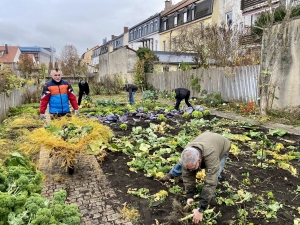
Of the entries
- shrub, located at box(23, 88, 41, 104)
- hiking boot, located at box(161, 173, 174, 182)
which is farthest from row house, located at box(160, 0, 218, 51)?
hiking boot, located at box(161, 173, 174, 182)

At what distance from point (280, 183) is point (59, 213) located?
354cm

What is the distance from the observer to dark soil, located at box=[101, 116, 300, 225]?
3234mm

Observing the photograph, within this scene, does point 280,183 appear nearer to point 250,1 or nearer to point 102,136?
point 102,136

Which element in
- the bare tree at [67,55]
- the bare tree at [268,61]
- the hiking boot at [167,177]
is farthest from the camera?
the bare tree at [67,55]

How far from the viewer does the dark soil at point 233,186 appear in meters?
3.23

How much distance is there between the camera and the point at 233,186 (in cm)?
404

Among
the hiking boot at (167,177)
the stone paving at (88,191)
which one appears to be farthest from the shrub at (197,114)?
→ the hiking boot at (167,177)

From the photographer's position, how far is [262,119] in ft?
29.4

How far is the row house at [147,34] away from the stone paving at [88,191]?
114 ft

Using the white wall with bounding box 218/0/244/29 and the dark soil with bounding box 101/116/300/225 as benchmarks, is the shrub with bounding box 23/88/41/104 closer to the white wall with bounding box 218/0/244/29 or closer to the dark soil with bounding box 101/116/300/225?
the dark soil with bounding box 101/116/300/225

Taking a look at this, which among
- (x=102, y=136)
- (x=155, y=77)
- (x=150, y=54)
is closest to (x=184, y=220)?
(x=102, y=136)

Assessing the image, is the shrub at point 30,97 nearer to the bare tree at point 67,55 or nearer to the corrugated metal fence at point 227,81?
the corrugated metal fence at point 227,81

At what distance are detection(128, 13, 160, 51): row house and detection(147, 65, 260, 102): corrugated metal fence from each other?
68.7 ft

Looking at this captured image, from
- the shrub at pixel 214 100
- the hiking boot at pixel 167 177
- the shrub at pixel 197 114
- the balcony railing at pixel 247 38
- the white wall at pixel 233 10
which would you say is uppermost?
the white wall at pixel 233 10
